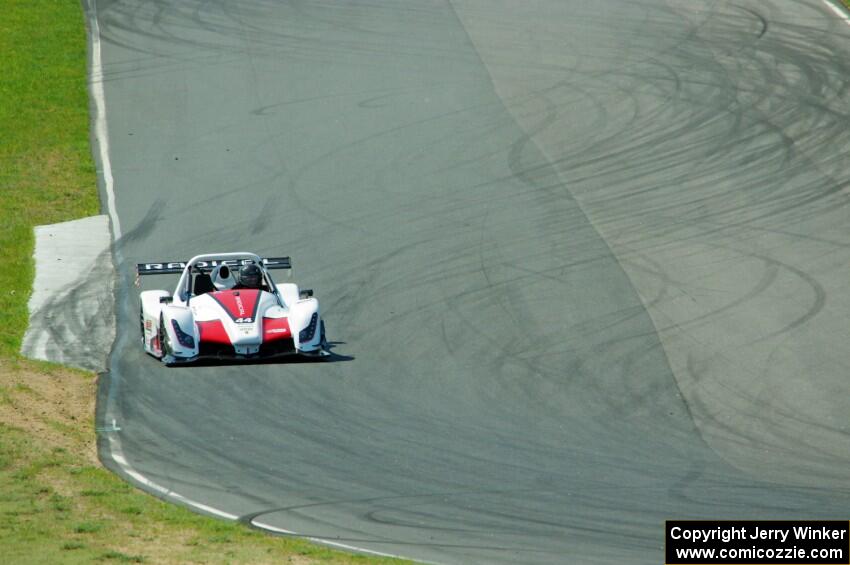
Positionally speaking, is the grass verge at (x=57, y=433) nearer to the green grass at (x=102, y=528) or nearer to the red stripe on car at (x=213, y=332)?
the green grass at (x=102, y=528)

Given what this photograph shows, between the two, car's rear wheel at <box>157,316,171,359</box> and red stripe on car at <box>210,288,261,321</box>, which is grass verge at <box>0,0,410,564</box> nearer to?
car's rear wheel at <box>157,316,171,359</box>

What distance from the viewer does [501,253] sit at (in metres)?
23.0

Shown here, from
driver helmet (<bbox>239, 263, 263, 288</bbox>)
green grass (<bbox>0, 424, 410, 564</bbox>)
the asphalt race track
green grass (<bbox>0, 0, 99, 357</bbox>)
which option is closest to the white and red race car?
driver helmet (<bbox>239, 263, 263, 288</bbox>)

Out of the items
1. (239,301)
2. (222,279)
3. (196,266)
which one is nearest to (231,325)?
(239,301)

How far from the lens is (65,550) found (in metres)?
11.3

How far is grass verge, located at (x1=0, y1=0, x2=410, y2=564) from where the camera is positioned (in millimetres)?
11570

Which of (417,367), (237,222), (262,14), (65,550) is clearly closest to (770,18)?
(262,14)

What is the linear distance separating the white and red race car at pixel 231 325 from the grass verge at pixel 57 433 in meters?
1.26

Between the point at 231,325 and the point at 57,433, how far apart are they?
3.12 metres

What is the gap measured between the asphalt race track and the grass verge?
0.63m

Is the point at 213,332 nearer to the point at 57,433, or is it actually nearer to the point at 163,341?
the point at 163,341

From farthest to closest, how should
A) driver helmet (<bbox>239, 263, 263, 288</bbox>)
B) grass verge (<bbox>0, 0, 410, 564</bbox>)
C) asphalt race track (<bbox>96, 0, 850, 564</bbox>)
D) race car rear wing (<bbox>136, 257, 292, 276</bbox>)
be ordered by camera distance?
1. race car rear wing (<bbox>136, 257, 292, 276</bbox>)
2. driver helmet (<bbox>239, 263, 263, 288</bbox>)
3. asphalt race track (<bbox>96, 0, 850, 564</bbox>)
4. grass verge (<bbox>0, 0, 410, 564</bbox>)

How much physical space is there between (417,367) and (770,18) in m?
20.4

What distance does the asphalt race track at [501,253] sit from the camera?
1449cm
